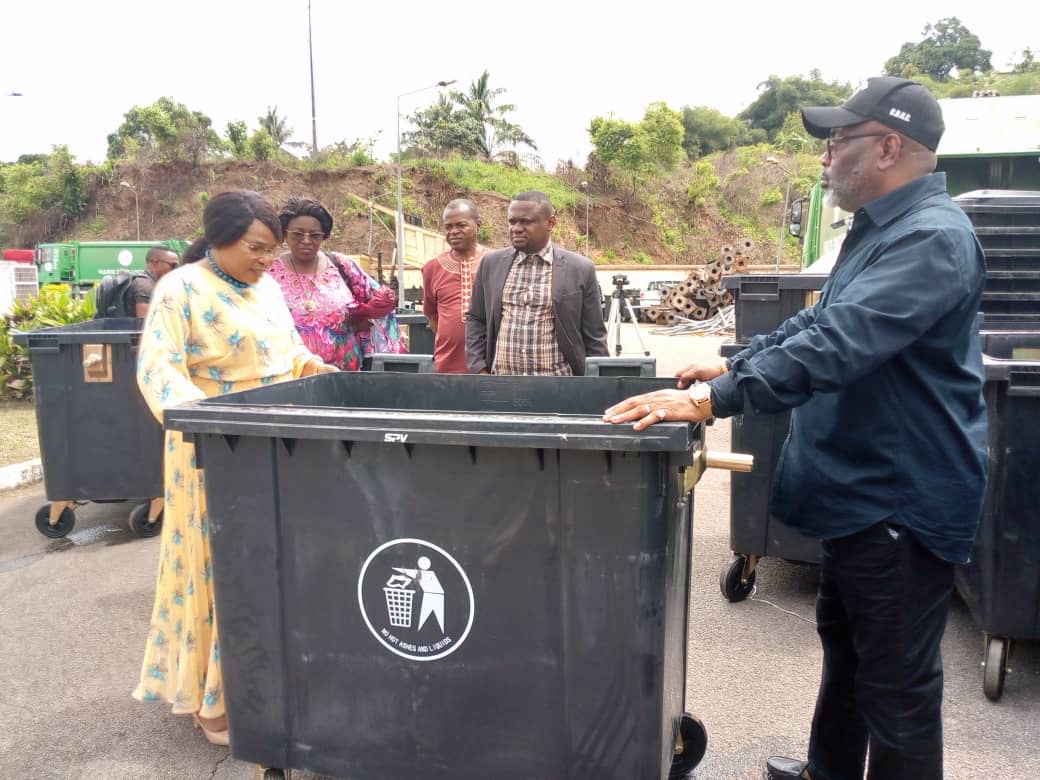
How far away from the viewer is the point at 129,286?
7.00 metres

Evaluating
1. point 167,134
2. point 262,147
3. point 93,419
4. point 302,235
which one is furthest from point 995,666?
point 167,134

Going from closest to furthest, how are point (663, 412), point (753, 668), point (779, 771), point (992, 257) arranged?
point (663, 412) → point (779, 771) → point (753, 668) → point (992, 257)

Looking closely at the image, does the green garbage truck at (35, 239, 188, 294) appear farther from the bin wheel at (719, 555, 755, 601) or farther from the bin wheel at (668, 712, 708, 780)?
the bin wheel at (668, 712, 708, 780)

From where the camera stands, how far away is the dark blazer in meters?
4.23

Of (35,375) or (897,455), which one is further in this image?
(35,375)

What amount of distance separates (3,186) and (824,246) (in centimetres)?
5793

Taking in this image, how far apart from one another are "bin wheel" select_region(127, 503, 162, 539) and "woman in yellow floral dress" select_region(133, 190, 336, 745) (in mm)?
2568

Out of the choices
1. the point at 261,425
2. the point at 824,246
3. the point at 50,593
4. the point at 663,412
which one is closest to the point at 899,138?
the point at 663,412

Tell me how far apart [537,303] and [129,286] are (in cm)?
441

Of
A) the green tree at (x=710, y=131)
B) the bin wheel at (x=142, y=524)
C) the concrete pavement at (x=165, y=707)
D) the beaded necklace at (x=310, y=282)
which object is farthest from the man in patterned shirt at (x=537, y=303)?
the green tree at (x=710, y=131)

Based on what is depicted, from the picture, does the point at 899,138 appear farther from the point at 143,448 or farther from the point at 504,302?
the point at 143,448

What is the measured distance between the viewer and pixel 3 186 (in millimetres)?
52875

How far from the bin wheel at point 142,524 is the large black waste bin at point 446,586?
10.7ft

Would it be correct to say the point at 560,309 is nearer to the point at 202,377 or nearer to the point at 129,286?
the point at 202,377
